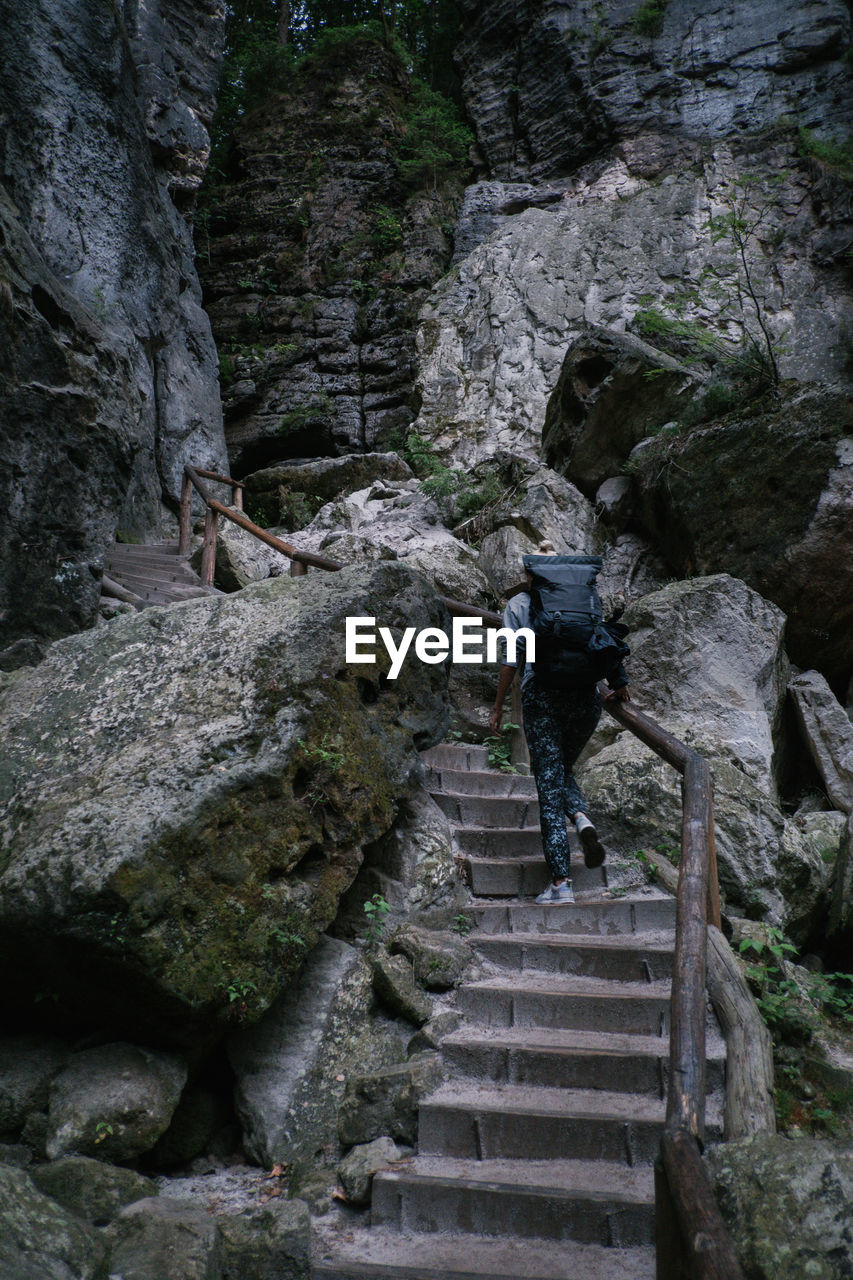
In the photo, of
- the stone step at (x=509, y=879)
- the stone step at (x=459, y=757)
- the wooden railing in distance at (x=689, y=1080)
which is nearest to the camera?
the wooden railing in distance at (x=689, y=1080)

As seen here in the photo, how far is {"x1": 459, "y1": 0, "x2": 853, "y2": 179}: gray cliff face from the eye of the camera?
15.2 meters

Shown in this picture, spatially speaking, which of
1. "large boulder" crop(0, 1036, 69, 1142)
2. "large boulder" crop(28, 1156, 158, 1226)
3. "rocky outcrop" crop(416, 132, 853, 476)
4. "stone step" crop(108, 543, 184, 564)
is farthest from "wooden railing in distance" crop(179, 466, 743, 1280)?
"rocky outcrop" crop(416, 132, 853, 476)

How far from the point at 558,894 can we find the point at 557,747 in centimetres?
81

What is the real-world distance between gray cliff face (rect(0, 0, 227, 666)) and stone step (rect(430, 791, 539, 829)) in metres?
3.35

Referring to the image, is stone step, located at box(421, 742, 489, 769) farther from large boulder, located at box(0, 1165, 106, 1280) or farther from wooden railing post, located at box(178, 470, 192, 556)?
wooden railing post, located at box(178, 470, 192, 556)

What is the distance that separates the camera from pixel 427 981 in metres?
3.79

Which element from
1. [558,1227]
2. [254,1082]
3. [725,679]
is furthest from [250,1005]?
[725,679]

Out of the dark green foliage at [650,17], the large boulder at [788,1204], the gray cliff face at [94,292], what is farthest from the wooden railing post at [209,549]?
the dark green foliage at [650,17]

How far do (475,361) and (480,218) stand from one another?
4316 millimetres

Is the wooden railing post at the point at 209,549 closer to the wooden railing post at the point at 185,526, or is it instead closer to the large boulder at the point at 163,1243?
the wooden railing post at the point at 185,526

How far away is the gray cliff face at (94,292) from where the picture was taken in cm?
608

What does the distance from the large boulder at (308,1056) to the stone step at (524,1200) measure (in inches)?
17.8

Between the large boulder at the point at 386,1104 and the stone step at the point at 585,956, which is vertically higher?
the stone step at the point at 585,956

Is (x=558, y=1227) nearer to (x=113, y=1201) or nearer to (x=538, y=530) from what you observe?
(x=113, y=1201)
